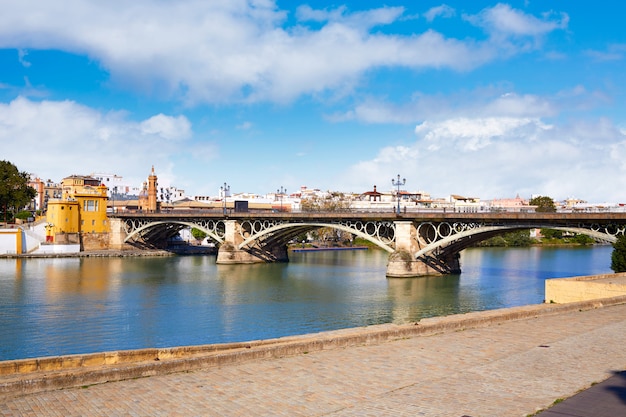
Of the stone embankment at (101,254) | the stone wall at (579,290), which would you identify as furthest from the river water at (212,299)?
the stone wall at (579,290)

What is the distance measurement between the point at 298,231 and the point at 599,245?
70.9m

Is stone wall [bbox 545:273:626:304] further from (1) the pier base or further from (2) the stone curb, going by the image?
(1) the pier base

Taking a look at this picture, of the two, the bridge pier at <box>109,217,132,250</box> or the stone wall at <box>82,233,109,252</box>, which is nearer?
the stone wall at <box>82,233,109,252</box>

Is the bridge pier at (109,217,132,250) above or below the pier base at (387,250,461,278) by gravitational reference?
above

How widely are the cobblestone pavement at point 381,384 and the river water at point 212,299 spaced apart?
13.5m

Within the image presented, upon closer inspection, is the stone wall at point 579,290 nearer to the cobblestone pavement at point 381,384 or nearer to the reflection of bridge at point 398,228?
the cobblestone pavement at point 381,384

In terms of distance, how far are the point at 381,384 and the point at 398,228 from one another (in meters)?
43.0

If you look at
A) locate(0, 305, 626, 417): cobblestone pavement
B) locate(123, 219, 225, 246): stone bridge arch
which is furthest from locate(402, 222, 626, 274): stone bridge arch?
locate(0, 305, 626, 417): cobblestone pavement

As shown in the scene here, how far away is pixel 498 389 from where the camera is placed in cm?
1127

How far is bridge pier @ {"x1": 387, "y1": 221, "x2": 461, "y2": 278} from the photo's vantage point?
174ft

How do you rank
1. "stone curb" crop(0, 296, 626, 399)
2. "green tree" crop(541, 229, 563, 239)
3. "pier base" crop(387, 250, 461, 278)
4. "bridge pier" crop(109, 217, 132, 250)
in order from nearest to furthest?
"stone curb" crop(0, 296, 626, 399), "pier base" crop(387, 250, 461, 278), "bridge pier" crop(109, 217, 132, 250), "green tree" crop(541, 229, 563, 239)

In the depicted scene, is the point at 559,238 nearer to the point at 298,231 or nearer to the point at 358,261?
→ the point at 358,261

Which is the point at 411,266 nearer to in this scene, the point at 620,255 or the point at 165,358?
the point at 620,255

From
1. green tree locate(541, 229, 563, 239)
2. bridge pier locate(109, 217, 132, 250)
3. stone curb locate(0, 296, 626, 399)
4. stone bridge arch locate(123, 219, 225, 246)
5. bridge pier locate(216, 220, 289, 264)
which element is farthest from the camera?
green tree locate(541, 229, 563, 239)
